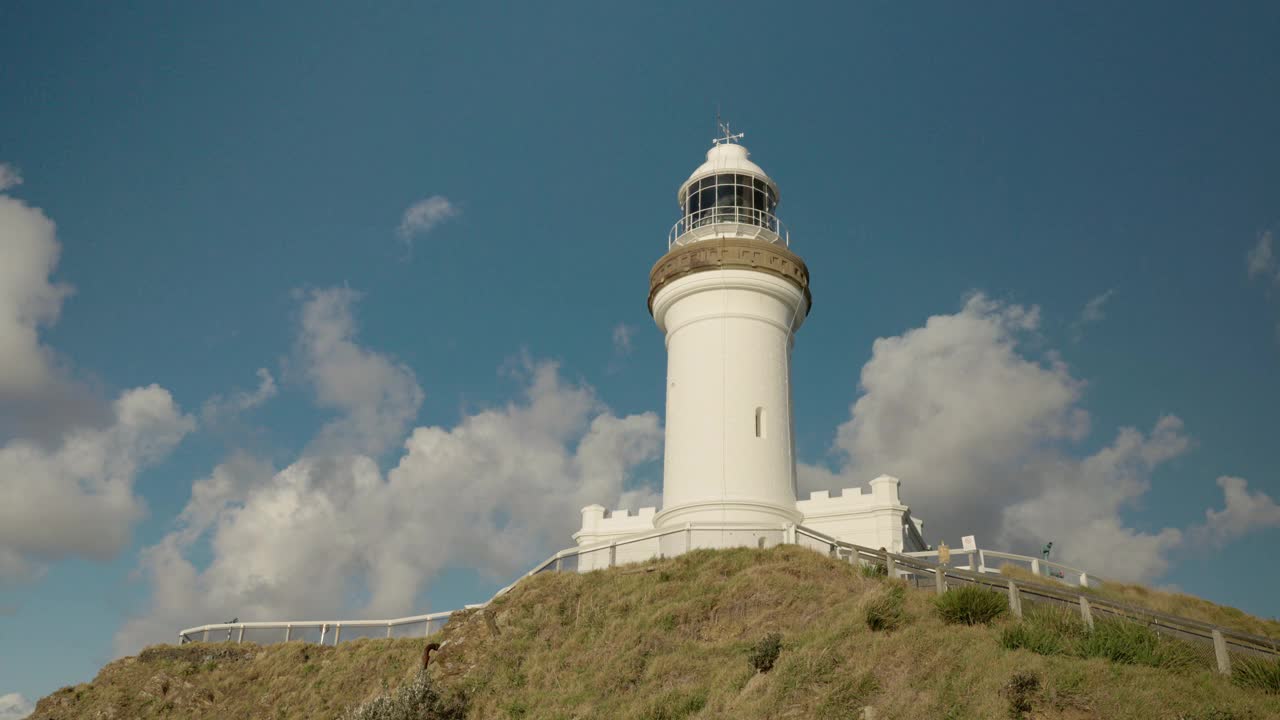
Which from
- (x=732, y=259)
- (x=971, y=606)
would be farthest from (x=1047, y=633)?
(x=732, y=259)

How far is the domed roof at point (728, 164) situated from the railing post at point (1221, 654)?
909 inches

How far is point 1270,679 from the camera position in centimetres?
1603

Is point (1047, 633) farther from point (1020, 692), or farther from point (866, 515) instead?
point (866, 515)

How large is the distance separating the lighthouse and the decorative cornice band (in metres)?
0.05

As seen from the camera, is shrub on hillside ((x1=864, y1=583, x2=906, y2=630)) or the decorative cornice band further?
the decorative cornice band

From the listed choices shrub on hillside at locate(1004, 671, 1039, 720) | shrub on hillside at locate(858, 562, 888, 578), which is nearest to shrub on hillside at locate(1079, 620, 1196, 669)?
shrub on hillside at locate(1004, 671, 1039, 720)

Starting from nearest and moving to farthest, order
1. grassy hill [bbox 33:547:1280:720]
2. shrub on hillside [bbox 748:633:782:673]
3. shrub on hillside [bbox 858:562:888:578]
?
grassy hill [bbox 33:547:1280:720] < shrub on hillside [bbox 748:633:782:673] < shrub on hillside [bbox 858:562:888:578]

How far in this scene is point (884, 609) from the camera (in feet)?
63.7

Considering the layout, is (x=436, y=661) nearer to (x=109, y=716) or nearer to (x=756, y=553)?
(x=756, y=553)

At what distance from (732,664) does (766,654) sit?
1037 mm

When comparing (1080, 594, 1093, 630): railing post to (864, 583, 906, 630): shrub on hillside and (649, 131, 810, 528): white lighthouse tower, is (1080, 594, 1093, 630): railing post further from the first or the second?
(649, 131, 810, 528): white lighthouse tower

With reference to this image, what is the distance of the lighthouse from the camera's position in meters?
30.7

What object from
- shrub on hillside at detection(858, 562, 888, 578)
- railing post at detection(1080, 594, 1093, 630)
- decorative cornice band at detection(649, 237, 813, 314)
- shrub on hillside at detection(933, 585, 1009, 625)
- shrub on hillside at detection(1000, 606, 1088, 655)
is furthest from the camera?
decorative cornice band at detection(649, 237, 813, 314)

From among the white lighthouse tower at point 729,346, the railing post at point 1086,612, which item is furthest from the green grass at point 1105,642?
the white lighthouse tower at point 729,346
